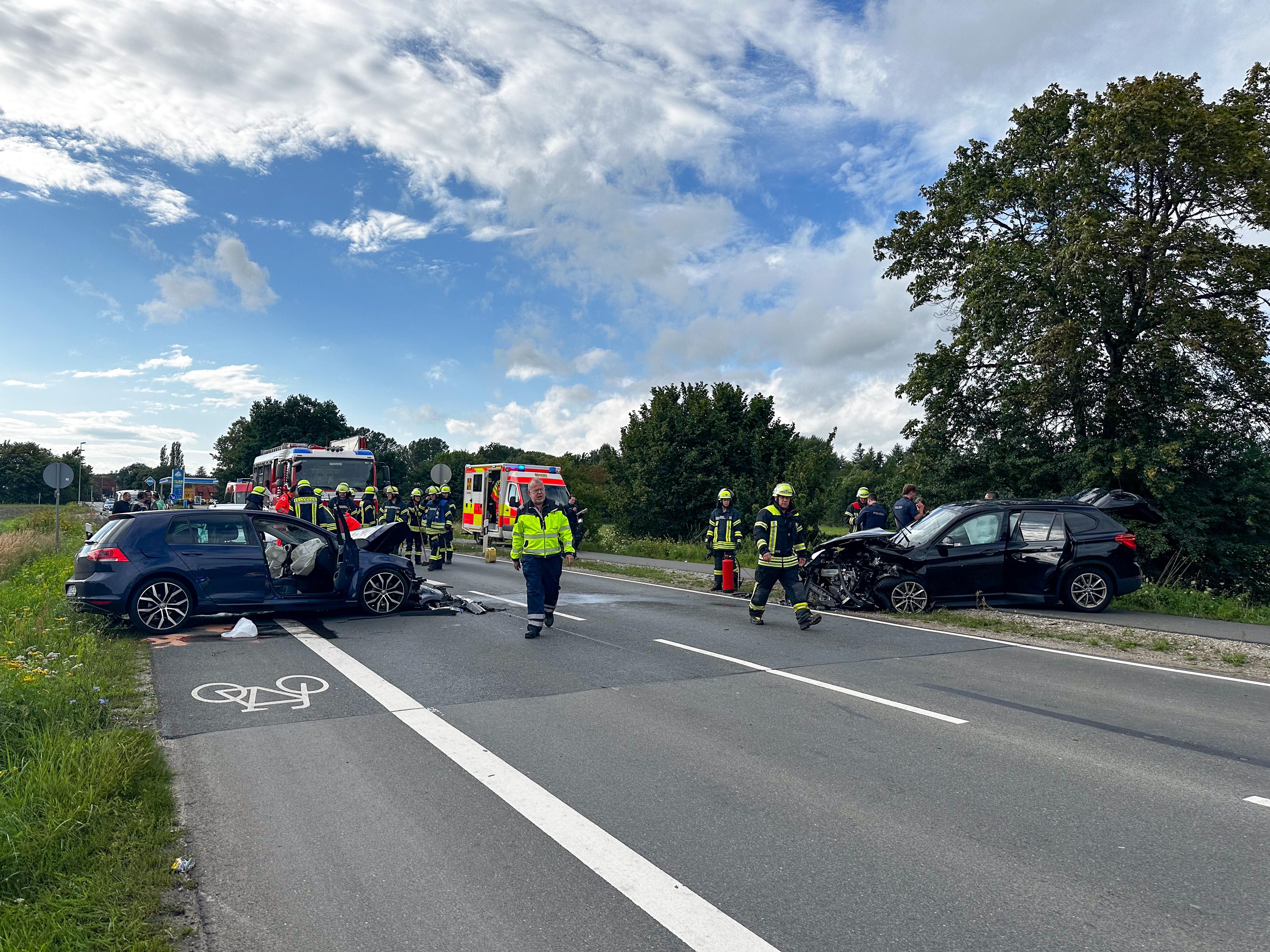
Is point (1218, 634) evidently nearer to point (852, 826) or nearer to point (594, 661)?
point (594, 661)

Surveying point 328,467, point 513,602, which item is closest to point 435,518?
point 328,467

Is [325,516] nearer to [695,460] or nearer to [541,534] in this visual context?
[541,534]

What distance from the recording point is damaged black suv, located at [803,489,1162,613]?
39.8 feet

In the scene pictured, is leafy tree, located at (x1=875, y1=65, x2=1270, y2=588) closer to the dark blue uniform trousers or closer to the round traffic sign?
the dark blue uniform trousers

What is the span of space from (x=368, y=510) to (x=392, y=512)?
349 centimetres

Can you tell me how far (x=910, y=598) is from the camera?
12.1 metres

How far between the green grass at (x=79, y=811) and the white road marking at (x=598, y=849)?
1.58m

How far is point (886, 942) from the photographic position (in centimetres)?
303

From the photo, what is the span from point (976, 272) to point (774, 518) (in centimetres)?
1633

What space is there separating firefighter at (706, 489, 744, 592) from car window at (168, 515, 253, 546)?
25.8ft

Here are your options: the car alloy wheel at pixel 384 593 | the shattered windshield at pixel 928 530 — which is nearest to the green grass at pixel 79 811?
the car alloy wheel at pixel 384 593

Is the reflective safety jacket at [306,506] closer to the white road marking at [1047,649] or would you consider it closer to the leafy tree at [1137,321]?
the white road marking at [1047,649]

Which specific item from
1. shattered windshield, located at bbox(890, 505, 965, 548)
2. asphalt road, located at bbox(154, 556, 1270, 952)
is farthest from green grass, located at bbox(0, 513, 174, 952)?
shattered windshield, located at bbox(890, 505, 965, 548)

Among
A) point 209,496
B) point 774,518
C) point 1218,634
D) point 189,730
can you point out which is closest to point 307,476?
point 774,518
